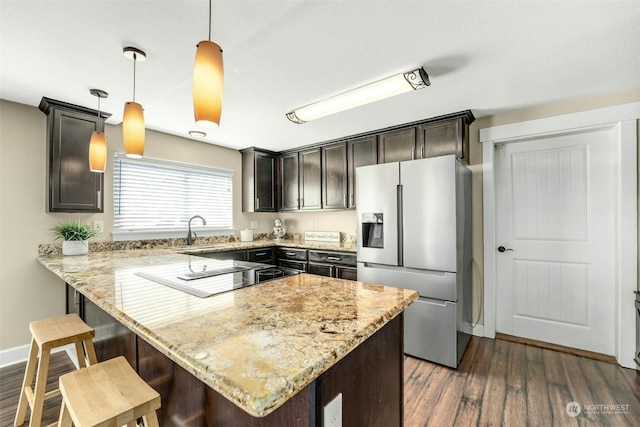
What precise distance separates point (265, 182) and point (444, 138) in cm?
258

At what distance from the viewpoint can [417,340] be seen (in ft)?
8.36

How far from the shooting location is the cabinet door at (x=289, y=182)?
4227mm

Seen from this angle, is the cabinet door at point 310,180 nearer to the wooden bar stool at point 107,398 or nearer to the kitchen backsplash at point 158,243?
the kitchen backsplash at point 158,243

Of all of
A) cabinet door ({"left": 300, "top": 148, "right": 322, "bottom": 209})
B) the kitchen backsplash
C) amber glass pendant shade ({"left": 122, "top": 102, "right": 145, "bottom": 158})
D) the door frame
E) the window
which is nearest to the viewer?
amber glass pendant shade ({"left": 122, "top": 102, "right": 145, "bottom": 158})

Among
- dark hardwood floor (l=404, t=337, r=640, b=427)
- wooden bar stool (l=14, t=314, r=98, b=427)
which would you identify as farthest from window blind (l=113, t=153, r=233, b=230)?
dark hardwood floor (l=404, t=337, r=640, b=427)

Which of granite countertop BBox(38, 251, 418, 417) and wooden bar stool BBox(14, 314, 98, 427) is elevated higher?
granite countertop BBox(38, 251, 418, 417)

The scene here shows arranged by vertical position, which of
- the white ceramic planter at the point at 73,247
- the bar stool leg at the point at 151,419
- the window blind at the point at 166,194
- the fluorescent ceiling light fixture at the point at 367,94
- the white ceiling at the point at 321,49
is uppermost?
the white ceiling at the point at 321,49

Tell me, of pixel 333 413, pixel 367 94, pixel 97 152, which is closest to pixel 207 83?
pixel 333 413

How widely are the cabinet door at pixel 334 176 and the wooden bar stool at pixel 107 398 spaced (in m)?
2.88

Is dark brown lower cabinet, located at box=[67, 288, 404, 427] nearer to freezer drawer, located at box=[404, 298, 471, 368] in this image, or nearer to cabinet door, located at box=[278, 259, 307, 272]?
freezer drawer, located at box=[404, 298, 471, 368]

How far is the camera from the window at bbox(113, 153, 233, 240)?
10.2 ft

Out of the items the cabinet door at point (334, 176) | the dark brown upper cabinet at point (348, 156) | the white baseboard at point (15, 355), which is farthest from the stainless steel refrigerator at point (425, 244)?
the white baseboard at point (15, 355)

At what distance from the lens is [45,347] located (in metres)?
1.49

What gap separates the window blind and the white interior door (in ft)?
11.6
